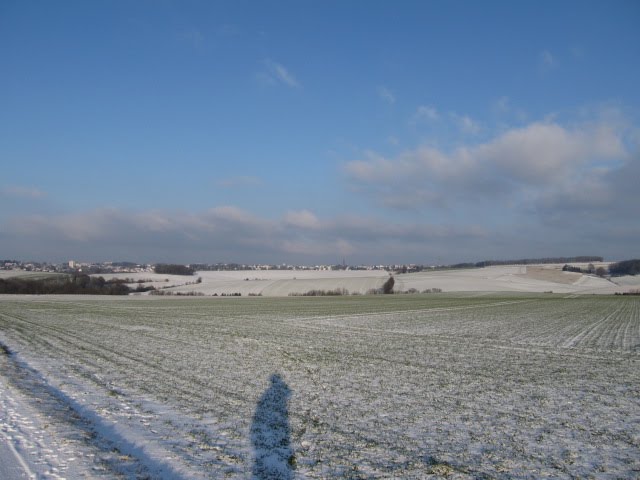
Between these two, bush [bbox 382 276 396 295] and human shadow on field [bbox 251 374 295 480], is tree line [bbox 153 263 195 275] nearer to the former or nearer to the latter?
bush [bbox 382 276 396 295]

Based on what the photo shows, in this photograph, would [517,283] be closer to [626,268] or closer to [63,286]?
[626,268]

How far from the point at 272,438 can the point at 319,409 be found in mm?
2392

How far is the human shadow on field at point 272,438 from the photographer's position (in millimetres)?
7376

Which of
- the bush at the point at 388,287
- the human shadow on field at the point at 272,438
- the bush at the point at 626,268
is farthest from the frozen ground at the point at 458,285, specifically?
the human shadow on field at the point at 272,438

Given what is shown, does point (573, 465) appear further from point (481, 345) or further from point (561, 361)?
point (481, 345)

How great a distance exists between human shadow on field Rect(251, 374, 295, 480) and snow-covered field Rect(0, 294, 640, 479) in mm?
41

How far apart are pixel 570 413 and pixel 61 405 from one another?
12294 millimetres

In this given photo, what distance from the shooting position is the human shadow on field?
24.2ft

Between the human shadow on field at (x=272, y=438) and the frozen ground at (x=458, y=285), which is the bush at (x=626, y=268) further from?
the human shadow on field at (x=272, y=438)

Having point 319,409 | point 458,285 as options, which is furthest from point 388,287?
point 319,409

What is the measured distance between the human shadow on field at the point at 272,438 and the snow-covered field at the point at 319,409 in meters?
0.04

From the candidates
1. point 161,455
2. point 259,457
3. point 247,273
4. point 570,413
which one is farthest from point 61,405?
point 247,273

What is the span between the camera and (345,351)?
20.7m

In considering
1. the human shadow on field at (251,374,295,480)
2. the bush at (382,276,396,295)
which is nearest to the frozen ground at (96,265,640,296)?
the bush at (382,276,396,295)
